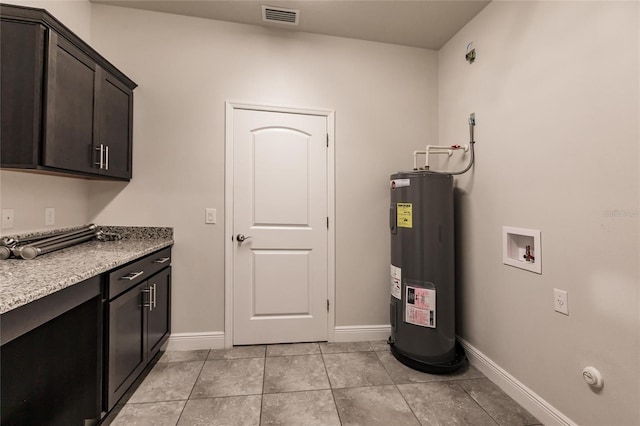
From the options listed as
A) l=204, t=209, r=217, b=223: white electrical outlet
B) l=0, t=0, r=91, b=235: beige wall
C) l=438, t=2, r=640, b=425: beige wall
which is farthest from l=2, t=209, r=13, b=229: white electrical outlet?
l=438, t=2, r=640, b=425: beige wall

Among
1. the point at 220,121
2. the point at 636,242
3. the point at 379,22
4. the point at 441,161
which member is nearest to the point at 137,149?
the point at 220,121

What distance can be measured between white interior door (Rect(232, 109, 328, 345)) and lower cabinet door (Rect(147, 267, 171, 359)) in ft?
1.68

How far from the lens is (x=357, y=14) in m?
2.14

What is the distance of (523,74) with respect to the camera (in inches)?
66.0

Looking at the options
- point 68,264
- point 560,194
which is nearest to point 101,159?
point 68,264

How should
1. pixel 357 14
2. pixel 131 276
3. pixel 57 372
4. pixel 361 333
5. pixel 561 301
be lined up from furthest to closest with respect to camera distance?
pixel 361 333 < pixel 357 14 < pixel 131 276 < pixel 561 301 < pixel 57 372

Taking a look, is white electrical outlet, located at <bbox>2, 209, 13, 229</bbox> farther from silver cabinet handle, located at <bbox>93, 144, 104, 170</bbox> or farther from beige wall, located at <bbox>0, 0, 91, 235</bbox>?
silver cabinet handle, located at <bbox>93, 144, 104, 170</bbox>

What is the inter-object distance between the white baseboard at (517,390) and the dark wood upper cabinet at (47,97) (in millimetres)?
2987

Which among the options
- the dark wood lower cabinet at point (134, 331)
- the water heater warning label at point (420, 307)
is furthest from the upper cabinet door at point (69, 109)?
the water heater warning label at point (420, 307)

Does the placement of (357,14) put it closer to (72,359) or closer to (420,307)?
(420,307)

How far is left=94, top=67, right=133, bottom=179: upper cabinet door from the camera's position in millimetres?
1775

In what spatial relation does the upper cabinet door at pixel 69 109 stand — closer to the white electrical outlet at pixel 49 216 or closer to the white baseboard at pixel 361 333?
the white electrical outlet at pixel 49 216

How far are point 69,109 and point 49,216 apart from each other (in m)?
0.76

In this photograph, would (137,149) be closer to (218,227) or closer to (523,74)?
(218,227)
